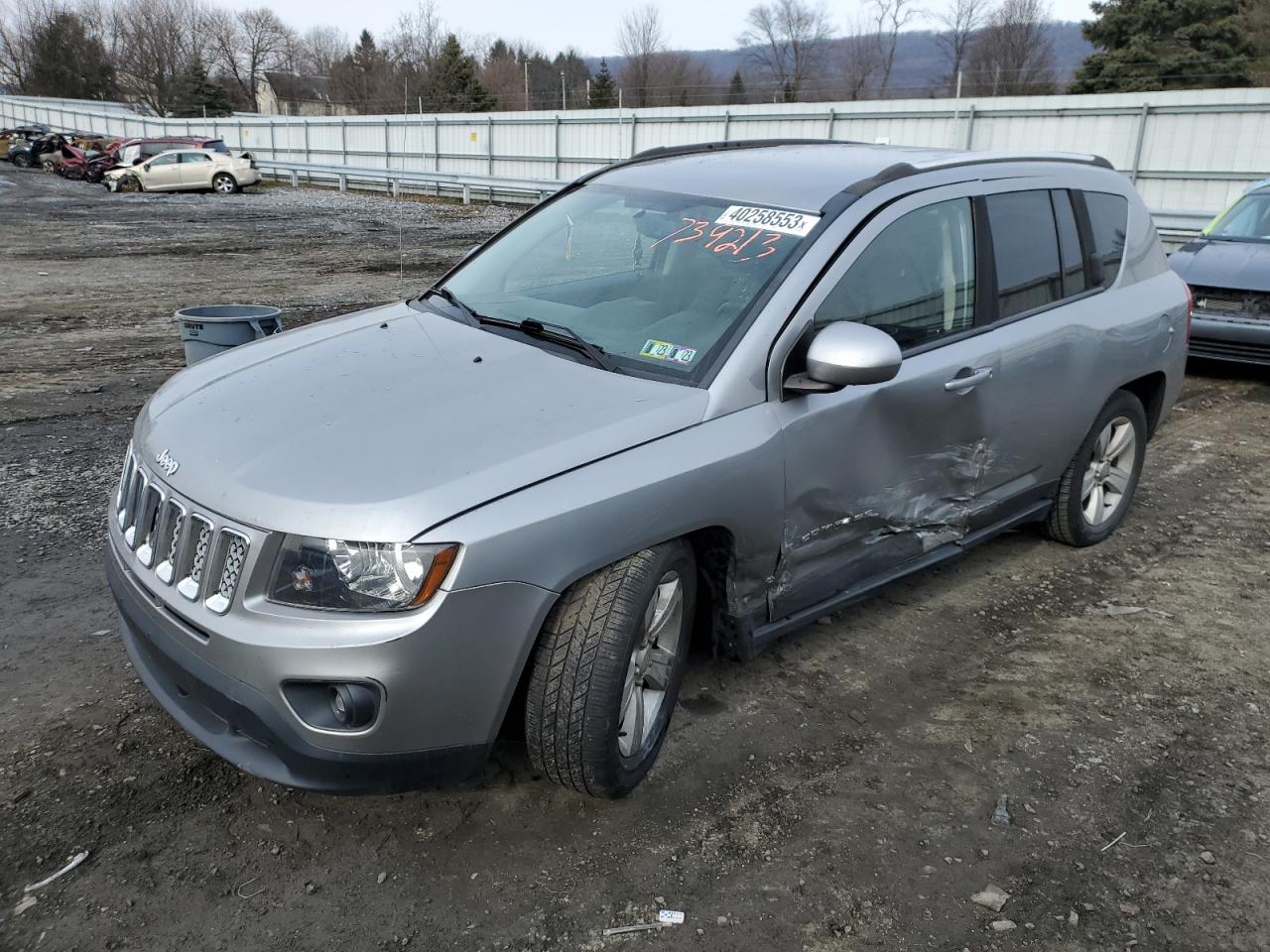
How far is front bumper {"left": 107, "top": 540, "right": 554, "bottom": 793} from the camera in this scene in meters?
2.57

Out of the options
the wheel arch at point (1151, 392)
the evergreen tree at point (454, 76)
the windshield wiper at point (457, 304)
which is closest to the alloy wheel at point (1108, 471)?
the wheel arch at point (1151, 392)

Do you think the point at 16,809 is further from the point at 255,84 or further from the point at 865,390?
the point at 255,84

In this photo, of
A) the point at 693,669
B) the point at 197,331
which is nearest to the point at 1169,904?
the point at 693,669

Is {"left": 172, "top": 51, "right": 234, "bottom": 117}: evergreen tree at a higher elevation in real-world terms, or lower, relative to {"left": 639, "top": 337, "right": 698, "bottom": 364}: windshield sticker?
higher

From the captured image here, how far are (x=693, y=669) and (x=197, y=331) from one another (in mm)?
3702

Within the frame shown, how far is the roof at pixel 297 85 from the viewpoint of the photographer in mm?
99312

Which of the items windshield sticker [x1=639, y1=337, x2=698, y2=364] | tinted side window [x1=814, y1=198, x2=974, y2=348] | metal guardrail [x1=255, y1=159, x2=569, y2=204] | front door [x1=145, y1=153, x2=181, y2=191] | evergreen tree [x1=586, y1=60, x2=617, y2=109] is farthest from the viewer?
evergreen tree [x1=586, y1=60, x2=617, y2=109]

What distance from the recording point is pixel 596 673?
9.31ft

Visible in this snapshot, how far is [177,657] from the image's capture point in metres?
2.80

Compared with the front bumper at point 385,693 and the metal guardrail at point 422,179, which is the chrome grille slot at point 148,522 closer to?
the front bumper at point 385,693

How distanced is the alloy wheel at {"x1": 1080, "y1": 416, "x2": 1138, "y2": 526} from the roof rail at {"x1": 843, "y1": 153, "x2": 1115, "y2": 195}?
1.29 meters

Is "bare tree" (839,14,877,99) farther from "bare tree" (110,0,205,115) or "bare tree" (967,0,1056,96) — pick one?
"bare tree" (110,0,205,115)

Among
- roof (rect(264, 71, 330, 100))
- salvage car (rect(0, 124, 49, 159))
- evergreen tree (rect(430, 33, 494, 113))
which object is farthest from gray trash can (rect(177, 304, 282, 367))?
roof (rect(264, 71, 330, 100))

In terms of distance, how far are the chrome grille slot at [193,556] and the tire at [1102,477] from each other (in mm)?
3822
